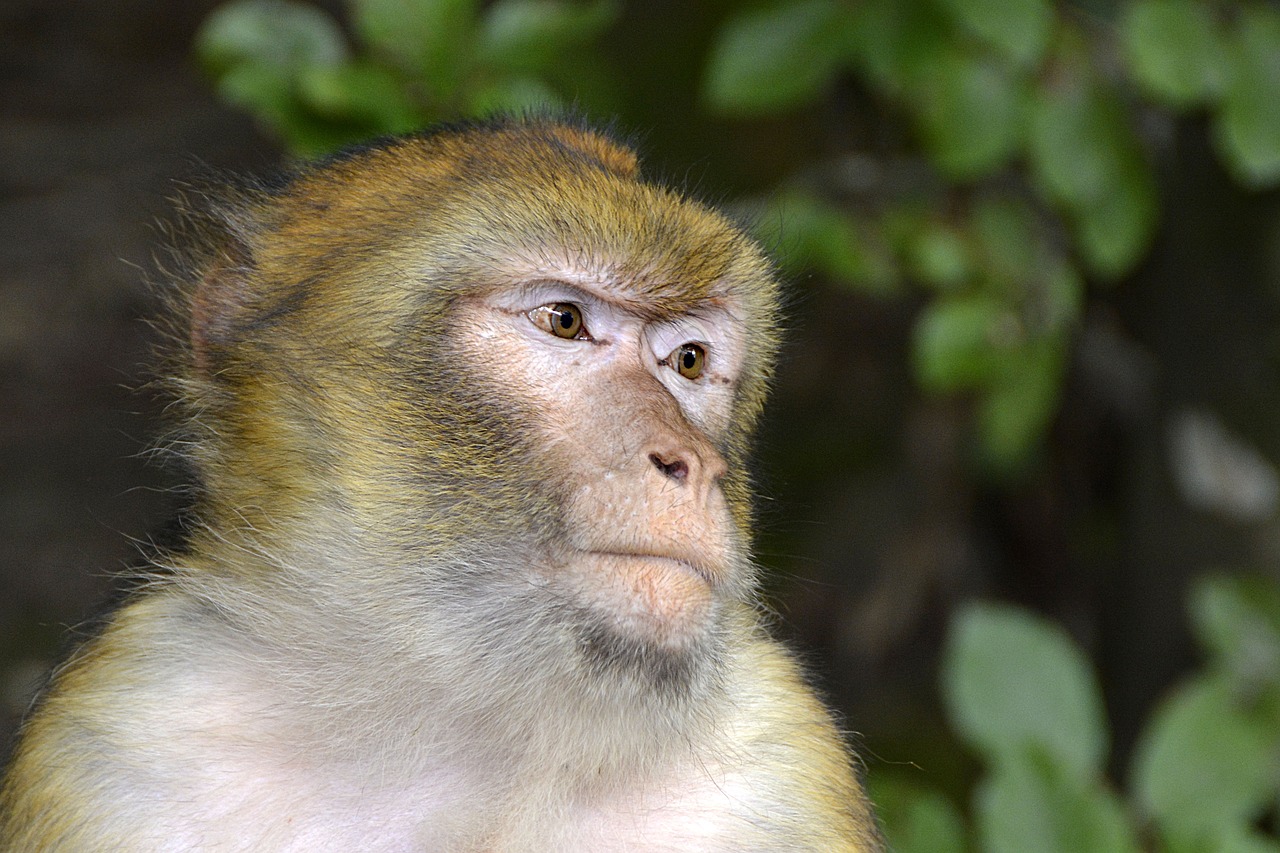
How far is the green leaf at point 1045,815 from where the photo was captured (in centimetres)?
330

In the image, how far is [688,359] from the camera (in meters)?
2.95

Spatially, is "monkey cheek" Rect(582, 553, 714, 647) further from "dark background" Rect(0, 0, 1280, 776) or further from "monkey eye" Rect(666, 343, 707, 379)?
"dark background" Rect(0, 0, 1280, 776)

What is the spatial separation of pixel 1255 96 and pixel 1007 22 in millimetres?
748

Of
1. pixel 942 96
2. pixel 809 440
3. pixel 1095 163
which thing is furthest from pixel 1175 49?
pixel 809 440

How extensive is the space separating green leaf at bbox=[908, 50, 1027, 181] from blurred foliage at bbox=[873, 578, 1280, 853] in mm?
1277

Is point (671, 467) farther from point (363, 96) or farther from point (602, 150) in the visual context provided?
point (363, 96)

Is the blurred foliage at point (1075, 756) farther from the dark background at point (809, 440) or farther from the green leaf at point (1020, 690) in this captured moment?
the dark background at point (809, 440)

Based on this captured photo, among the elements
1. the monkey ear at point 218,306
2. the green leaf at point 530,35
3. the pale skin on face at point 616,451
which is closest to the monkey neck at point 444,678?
the pale skin on face at point 616,451

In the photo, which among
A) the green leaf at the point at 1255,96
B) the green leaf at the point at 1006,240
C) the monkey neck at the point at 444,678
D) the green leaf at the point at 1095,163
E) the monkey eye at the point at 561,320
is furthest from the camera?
the green leaf at the point at 1006,240

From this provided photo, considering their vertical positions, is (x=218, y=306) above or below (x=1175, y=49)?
below

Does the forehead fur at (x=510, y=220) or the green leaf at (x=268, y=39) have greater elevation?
the forehead fur at (x=510, y=220)

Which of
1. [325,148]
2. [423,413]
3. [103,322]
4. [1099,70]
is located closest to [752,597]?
[423,413]

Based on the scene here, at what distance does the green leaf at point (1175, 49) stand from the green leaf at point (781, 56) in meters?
0.81

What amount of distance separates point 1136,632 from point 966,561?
5.85 ft
